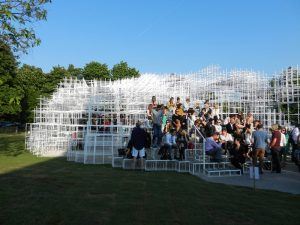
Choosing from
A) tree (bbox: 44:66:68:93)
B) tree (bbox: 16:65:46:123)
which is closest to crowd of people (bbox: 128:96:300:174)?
tree (bbox: 16:65:46:123)

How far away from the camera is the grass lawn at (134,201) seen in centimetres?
753

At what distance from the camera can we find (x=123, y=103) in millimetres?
21453

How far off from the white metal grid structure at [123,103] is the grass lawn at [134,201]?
17.2 feet

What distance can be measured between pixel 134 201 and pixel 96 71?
5038cm

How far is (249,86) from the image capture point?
28.3 m

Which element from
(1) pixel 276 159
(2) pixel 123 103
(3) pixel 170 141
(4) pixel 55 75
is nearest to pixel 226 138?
(1) pixel 276 159

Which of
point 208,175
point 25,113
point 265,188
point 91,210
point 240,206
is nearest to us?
point 91,210

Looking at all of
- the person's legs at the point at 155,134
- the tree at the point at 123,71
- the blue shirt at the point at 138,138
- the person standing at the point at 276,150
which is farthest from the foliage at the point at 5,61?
the tree at the point at 123,71

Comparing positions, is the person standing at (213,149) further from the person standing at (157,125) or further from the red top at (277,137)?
the person standing at (157,125)

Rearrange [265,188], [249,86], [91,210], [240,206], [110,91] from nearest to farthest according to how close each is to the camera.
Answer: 1. [91,210]
2. [240,206]
3. [265,188]
4. [110,91]
5. [249,86]

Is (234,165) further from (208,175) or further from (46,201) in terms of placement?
(46,201)

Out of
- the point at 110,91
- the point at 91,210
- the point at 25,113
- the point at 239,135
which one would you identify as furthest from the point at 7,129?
the point at 91,210

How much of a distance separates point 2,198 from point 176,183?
5.01 m

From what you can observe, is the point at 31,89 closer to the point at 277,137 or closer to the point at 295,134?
the point at 295,134
